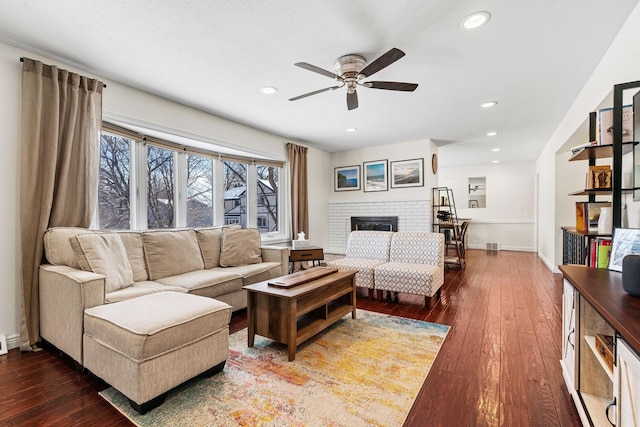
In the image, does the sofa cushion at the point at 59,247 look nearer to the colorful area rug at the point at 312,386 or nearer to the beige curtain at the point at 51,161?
the beige curtain at the point at 51,161

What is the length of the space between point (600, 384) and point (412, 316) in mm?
1579

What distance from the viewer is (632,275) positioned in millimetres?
1178

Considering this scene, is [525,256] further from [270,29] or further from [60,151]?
[60,151]

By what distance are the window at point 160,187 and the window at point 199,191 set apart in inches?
9.8

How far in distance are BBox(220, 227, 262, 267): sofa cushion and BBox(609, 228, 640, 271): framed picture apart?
10.3ft

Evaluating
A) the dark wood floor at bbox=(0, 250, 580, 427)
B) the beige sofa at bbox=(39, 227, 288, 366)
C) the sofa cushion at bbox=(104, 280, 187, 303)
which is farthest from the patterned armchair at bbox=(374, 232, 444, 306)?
the sofa cushion at bbox=(104, 280, 187, 303)

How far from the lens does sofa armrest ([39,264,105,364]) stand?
73.4 inches

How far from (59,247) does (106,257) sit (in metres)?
0.36

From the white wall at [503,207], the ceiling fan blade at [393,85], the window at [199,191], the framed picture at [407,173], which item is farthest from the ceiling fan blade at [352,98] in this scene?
the white wall at [503,207]

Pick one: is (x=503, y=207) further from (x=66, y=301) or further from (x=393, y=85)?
(x=66, y=301)

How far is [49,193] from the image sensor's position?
2.35 m

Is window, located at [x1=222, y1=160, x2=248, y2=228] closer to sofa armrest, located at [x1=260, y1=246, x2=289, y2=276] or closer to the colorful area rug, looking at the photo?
sofa armrest, located at [x1=260, y1=246, x2=289, y2=276]

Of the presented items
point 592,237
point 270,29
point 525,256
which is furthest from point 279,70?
point 525,256

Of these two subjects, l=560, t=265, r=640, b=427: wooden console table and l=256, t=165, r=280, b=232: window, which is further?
l=256, t=165, r=280, b=232: window
